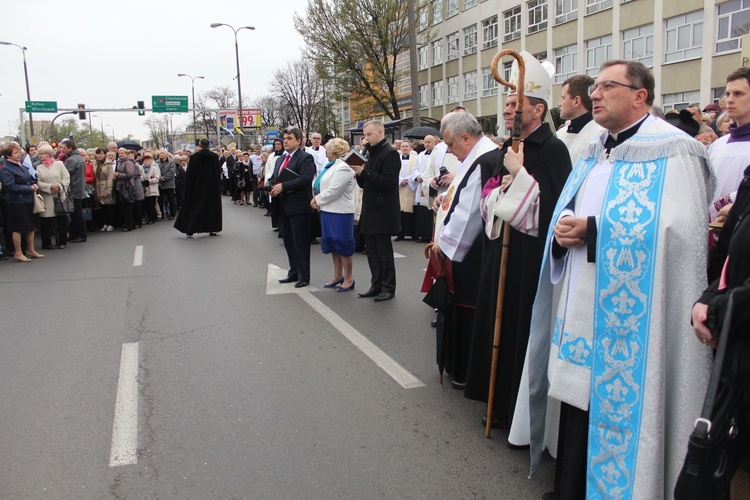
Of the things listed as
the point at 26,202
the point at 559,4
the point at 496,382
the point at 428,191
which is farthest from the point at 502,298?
the point at 559,4

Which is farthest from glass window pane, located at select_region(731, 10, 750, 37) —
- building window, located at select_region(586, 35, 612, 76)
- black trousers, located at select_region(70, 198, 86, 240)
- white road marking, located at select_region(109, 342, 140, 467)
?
white road marking, located at select_region(109, 342, 140, 467)

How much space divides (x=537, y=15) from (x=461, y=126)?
3638 centimetres

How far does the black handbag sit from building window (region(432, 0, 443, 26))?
50709 millimetres

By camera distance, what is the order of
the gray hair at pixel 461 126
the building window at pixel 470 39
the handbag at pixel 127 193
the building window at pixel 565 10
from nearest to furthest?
the gray hair at pixel 461 126
the handbag at pixel 127 193
the building window at pixel 565 10
the building window at pixel 470 39

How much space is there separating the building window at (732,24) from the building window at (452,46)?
24.8 m

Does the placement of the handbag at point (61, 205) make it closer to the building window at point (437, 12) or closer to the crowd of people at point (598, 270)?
the crowd of people at point (598, 270)

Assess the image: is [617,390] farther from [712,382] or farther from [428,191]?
[428,191]

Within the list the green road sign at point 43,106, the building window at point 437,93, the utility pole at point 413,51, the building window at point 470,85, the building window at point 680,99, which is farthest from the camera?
the building window at point 437,93

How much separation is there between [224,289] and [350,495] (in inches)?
226

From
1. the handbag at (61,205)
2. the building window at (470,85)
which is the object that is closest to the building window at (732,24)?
the building window at (470,85)

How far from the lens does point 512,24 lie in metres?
40.9

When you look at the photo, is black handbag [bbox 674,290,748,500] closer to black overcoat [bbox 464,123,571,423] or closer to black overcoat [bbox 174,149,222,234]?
black overcoat [bbox 464,123,571,423]

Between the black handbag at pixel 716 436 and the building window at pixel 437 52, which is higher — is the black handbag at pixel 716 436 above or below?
below

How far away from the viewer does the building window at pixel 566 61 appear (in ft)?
115
